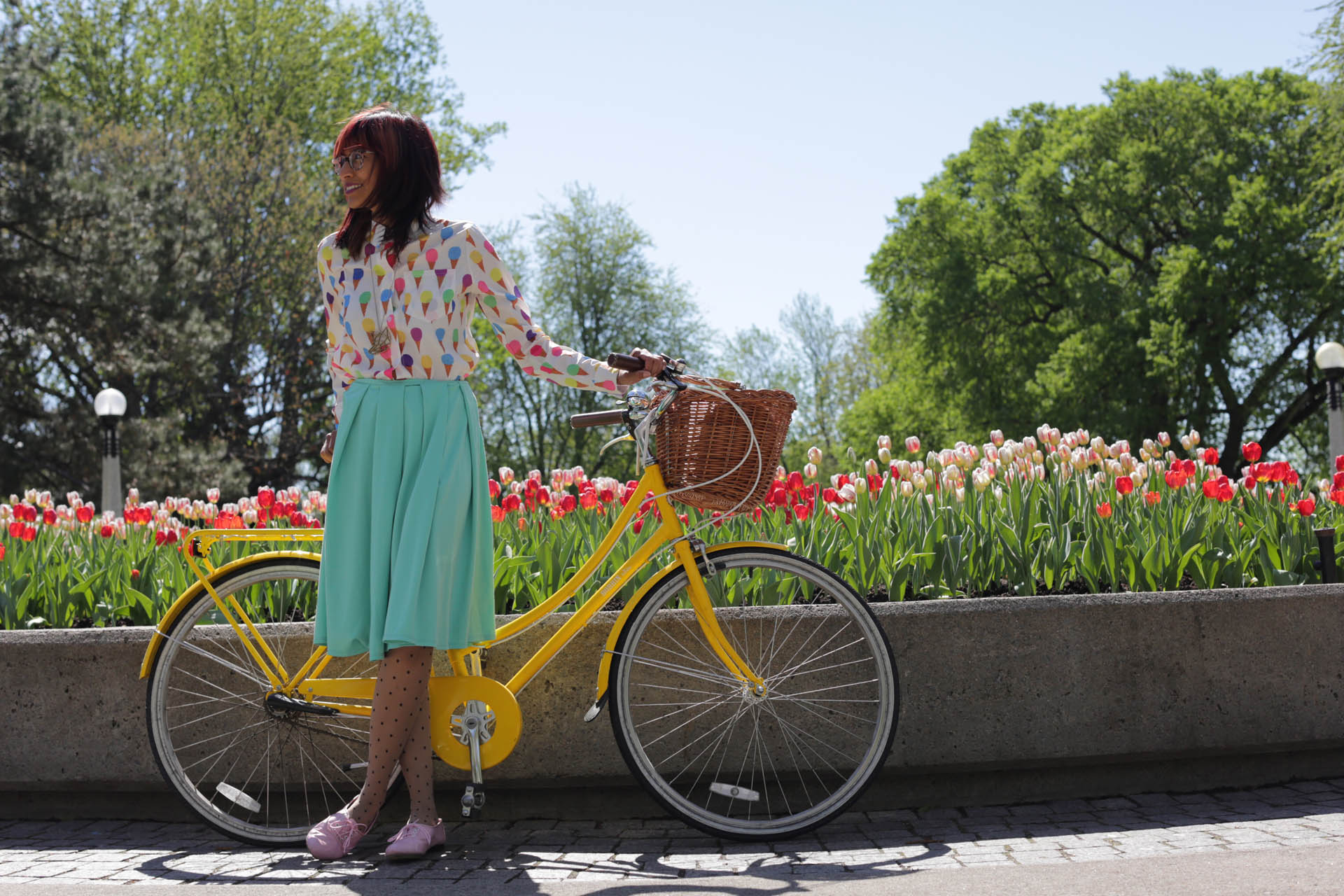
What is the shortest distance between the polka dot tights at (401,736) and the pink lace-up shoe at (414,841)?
0.04 metres

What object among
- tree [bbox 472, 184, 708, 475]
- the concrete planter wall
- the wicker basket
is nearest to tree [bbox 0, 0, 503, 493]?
tree [bbox 472, 184, 708, 475]

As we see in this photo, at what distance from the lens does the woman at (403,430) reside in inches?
134

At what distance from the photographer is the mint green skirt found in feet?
11.1

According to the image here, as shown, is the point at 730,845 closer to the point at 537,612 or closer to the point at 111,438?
the point at 537,612

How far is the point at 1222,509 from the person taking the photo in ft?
15.9

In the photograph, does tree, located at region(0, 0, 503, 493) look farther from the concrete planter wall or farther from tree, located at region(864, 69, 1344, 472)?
the concrete planter wall

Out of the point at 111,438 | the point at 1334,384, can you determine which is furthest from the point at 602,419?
the point at 111,438

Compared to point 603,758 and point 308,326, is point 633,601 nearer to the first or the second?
point 603,758

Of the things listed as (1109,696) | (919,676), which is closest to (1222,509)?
Result: (1109,696)

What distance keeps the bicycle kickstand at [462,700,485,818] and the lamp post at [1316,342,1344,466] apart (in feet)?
44.1

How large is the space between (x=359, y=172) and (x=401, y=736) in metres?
1.62

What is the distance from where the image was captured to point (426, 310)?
3.43 m

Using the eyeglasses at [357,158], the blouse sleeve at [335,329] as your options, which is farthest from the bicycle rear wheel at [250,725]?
the eyeglasses at [357,158]

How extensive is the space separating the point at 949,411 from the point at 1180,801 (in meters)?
27.1
